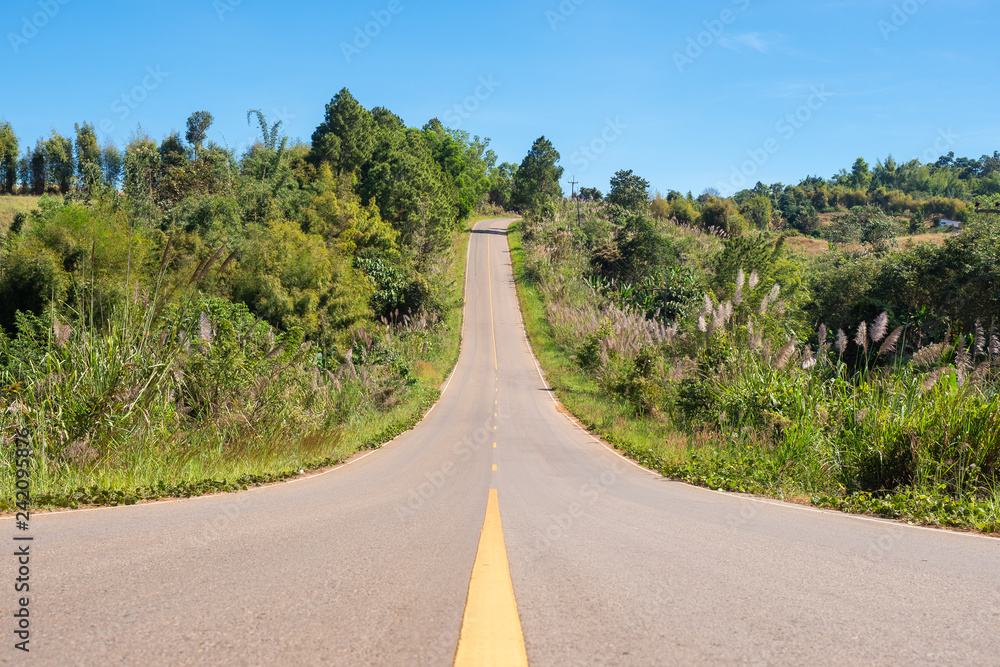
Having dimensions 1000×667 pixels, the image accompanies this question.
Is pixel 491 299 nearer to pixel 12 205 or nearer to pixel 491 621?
pixel 12 205

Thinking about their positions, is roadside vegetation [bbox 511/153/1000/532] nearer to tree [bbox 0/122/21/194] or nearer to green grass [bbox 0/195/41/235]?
green grass [bbox 0/195/41/235]

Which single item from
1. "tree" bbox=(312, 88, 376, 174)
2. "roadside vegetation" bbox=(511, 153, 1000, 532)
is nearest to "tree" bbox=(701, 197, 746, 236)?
"roadside vegetation" bbox=(511, 153, 1000, 532)

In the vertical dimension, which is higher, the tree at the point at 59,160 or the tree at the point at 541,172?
the tree at the point at 541,172

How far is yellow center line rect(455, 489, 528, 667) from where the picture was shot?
225 cm

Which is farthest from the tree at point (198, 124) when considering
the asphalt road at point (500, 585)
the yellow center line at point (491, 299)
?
the asphalt road at point (500, 585)

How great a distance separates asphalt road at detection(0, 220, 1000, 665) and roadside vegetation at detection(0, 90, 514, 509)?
101 inches

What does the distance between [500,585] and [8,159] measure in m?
89.9

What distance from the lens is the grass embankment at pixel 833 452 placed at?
651 cm

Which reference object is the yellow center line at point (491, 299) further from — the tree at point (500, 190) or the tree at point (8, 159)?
the tree at point (8, 159)

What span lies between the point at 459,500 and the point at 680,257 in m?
51.1

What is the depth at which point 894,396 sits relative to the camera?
8766 millimetres

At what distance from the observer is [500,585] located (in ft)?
10.6

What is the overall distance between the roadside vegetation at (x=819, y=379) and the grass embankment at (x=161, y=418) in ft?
24.2

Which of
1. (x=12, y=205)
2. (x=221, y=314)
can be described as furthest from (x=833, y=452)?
(x=12, y=205)
